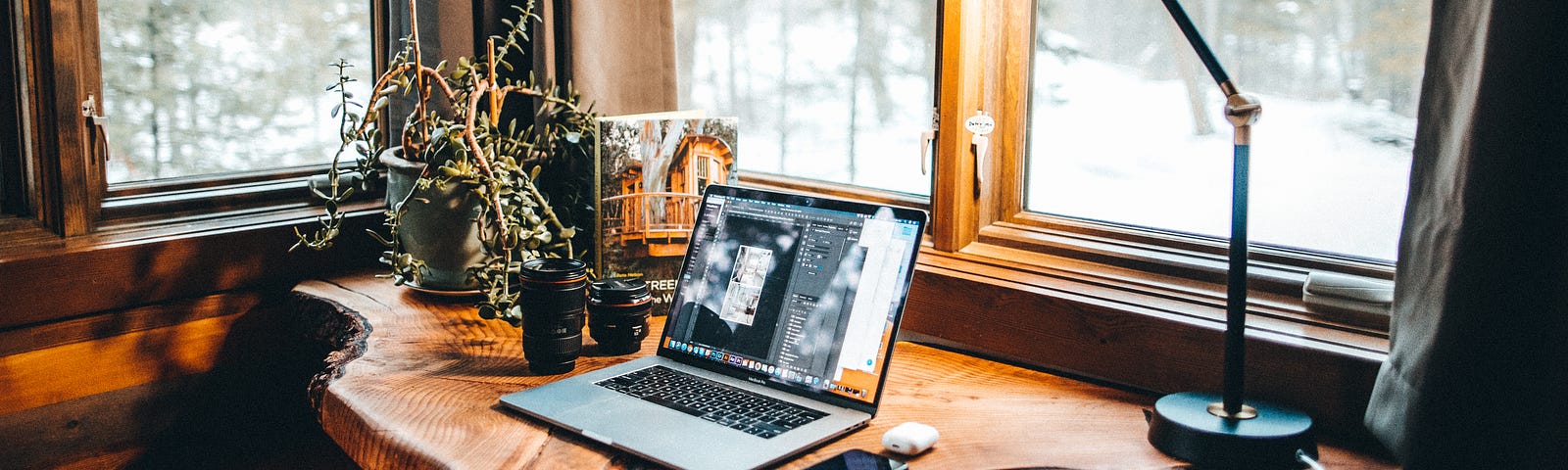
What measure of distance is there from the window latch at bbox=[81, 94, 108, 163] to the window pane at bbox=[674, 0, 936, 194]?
98 centimetres

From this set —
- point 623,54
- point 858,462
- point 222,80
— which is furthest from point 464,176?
point 858,462

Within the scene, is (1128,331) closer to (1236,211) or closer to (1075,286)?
(1075,286)

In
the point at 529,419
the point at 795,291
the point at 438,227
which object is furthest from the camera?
the point at 438,227

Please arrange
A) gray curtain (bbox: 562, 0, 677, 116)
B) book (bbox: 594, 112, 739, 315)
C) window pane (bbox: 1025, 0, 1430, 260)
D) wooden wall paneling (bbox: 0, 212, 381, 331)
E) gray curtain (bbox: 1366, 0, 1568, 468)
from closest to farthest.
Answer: gray curtain (bbox: 1366, 0, 1568, 468) < window pane (bbox: 1025, 0, 1430, 260) < wooden wall paneling (bbox: 0, 212, 381, 331) < book (bbox: 594, 112, 739, 315) < gray curtain (bbox: 562, 0, 677, 116)

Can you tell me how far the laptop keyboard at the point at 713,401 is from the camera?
124cm

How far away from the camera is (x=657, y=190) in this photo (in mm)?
1775

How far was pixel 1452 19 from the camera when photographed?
106 centimetres

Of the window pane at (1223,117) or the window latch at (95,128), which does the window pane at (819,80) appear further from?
the window latch at (95,128)

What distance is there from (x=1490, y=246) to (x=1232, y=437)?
0.97ft

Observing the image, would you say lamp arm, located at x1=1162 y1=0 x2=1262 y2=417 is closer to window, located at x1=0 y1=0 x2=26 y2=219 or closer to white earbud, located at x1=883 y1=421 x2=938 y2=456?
white earbud, located at x1=883 y1=421 x2=938 y2=456

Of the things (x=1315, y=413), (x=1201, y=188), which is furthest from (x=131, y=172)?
(x=1315, y=413)

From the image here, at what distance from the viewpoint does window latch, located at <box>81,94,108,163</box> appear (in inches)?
67.4

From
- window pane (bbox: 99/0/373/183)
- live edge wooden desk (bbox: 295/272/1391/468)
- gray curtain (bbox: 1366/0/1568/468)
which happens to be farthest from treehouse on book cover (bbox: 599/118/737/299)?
gray curtain (bbox: 1366/0/1568/468)

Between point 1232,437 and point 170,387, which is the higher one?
point 1232,437
